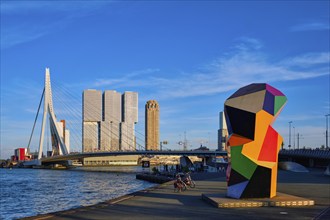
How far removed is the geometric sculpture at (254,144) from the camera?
1809 cm

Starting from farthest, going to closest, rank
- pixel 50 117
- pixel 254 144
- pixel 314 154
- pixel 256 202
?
pixel 50 117
pixel 314 154
pixel 254 144
pixel 256 202

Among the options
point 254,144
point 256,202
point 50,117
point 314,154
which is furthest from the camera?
point 50,117

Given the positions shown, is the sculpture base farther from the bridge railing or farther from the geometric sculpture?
the bridge railing

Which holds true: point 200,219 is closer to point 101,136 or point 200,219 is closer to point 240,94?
point 240,94

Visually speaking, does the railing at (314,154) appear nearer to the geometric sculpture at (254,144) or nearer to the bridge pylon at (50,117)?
the geometric sculpture at (254,144)

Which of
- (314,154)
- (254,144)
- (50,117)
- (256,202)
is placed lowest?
(314,154)

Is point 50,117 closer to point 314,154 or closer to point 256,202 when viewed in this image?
point 314,154

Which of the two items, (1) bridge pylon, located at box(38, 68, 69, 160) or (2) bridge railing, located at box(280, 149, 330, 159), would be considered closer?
(2) bridge railing, located at box(280, 149, 330, 159)

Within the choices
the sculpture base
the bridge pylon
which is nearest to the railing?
the sculpture base

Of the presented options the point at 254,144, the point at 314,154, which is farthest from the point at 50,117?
the point at 254,144

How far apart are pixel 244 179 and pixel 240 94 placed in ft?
12.4

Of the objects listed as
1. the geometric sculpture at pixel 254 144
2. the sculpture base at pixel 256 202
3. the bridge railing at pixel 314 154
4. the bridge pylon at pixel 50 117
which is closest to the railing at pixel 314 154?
the bridge railing at pixel 314 154

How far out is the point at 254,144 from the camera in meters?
18.2

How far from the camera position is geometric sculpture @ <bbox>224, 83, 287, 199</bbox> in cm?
1809
